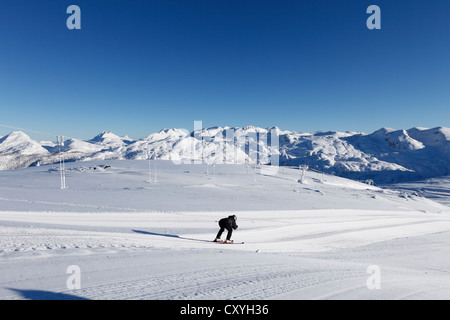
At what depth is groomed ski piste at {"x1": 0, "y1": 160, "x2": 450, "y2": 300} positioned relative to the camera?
17.4 feet

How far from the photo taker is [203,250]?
9.17 meters

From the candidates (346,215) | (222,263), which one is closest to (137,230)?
(222,263)

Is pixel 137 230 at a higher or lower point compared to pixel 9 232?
lower

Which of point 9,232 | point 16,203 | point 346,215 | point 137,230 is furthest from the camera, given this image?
point 346,215

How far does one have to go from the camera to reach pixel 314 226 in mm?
17219

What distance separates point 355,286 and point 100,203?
68.0 ft

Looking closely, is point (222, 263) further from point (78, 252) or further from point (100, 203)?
point (100, 203)

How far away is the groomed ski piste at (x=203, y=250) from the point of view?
530cm
